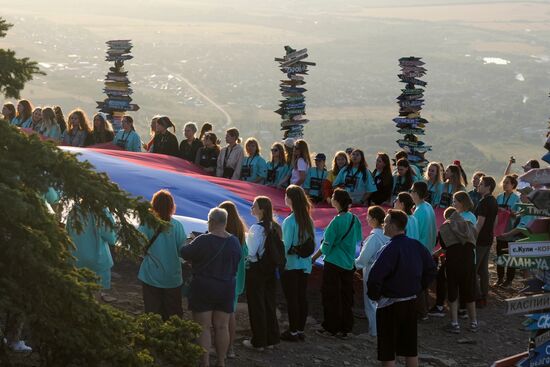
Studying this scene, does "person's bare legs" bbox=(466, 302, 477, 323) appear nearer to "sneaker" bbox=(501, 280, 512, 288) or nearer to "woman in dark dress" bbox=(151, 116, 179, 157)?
"sneaker" bbox=(501, 280, 512, 288)

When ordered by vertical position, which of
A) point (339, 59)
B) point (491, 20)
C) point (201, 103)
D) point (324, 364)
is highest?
point (491, 20)

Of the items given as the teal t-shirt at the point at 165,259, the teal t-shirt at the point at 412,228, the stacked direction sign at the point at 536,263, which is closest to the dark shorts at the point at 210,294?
the teal t-shirt at the point at 165,259

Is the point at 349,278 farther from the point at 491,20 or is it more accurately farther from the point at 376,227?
the point at 491,20

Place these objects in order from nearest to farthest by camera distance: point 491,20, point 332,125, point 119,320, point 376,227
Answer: point 119,320, point 376,227, point 332,125, point 491,20

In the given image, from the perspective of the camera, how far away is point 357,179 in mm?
13938

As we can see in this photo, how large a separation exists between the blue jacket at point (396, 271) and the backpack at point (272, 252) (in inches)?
50.0

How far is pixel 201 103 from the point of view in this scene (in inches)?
4498

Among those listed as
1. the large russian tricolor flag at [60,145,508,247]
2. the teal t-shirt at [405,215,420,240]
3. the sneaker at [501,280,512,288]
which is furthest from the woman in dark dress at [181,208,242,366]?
the sneaker at [501,280,512,288]

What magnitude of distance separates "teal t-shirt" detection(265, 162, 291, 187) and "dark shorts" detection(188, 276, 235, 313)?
535 centimetres

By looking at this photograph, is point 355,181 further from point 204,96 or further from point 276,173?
point 204,96

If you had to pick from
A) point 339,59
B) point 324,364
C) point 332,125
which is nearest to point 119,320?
point 324,364

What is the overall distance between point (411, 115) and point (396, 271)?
9073 mm

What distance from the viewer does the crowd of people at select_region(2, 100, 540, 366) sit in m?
9.20

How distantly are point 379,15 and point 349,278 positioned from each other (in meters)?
186
